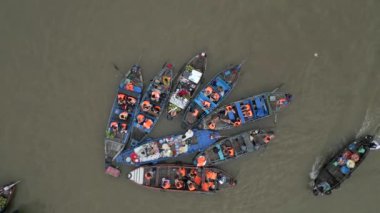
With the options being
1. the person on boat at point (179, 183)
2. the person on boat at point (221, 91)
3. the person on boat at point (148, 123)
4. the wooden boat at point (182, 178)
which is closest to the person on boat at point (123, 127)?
the person on boat at point (148, 123)

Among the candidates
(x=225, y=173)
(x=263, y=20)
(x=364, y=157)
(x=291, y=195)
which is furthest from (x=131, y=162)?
(x=364, y=157)

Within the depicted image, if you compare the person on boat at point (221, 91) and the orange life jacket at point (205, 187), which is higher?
the person on boat at point (221, 91)

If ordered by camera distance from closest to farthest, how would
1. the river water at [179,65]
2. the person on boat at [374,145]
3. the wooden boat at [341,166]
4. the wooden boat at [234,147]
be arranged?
the wooden boat at [341,166] < the person on boat at [374,145] < the wooden boat at [234,147] < the river water at [179,65]

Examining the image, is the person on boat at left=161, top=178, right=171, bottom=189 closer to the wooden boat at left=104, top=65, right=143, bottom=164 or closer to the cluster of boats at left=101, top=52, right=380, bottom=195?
the cluster of boats at left=101, top=52, right=380, bottom=195

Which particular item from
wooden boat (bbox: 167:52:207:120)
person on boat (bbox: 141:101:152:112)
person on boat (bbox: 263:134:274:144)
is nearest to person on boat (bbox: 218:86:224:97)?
wooden boat (bbox: 167:52:207:120)

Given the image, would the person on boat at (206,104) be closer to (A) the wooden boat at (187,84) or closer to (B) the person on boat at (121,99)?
(A) the wooden boat at (187,84)

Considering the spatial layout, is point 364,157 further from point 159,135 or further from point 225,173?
point 159,135
